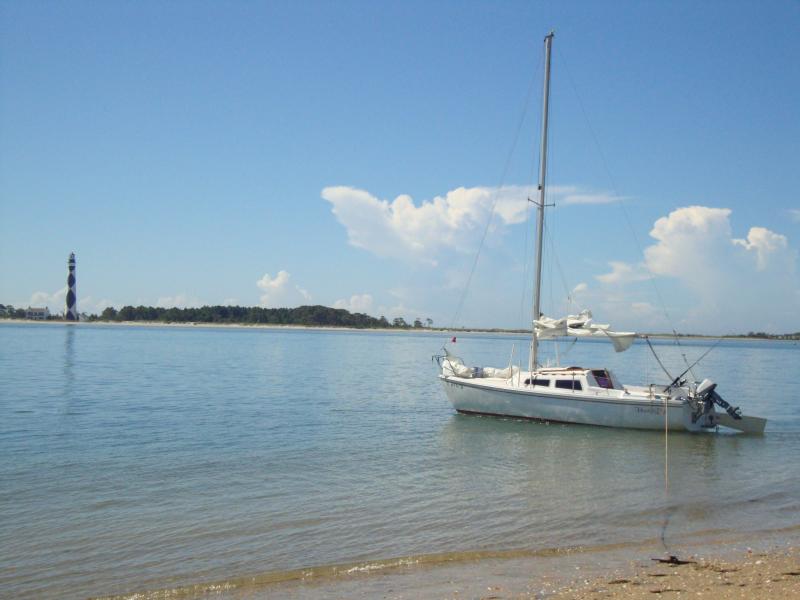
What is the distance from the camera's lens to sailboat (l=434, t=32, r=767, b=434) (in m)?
26.7

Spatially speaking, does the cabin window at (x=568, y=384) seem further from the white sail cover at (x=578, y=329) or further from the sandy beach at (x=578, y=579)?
the sandy beach at (x=578, y=579)

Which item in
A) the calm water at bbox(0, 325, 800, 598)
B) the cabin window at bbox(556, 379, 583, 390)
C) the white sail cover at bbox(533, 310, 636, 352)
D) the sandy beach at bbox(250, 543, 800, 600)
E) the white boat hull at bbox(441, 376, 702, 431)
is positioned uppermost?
the white sail cover at bbox(533, 310, 636, 352)

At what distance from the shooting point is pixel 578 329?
2880 cm

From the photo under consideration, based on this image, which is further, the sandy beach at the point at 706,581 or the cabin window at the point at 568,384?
the cabin window at the point at 568,384

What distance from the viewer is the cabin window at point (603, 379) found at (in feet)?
91.4

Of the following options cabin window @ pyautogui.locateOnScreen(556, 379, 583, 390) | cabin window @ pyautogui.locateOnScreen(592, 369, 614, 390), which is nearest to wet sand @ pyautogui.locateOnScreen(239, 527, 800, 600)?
cabin window @ pyautogui.locateOnScreen(556, 379, 583, 390)

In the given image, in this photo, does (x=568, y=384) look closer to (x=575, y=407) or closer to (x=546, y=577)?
(x=575, y=407)

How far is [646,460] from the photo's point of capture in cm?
2191

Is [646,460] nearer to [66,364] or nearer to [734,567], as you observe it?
[734,567]

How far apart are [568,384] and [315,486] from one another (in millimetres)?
14252

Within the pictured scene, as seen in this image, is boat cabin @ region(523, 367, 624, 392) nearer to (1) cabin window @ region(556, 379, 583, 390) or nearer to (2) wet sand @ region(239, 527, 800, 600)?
(1) cabin window @ region(556, 379, 583, 390)

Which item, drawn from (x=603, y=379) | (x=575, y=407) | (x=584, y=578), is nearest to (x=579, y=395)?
(x=575, y=407)

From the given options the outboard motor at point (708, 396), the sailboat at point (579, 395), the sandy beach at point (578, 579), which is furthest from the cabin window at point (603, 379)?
the sandy beach at point (578, 579)

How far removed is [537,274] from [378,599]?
21.7m
